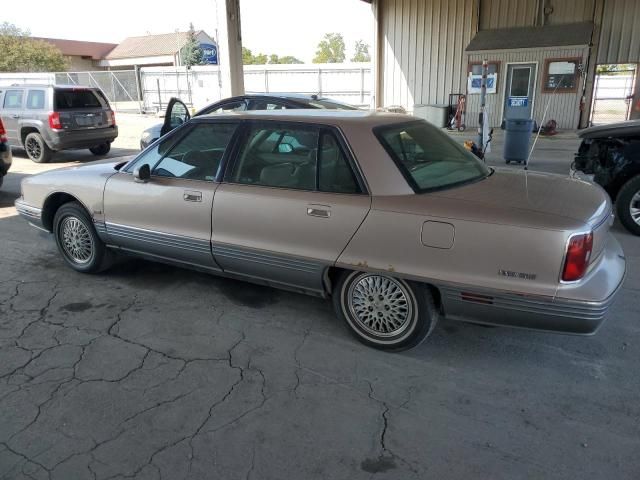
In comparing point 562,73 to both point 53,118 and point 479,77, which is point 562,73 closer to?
point 479,77

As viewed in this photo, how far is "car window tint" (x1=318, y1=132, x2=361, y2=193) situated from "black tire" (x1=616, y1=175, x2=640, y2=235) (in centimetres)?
424

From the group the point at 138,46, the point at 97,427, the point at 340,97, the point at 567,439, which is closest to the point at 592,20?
the point at 340,97

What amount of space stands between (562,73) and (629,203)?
493 inches

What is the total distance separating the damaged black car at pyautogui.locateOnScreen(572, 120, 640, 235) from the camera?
19.9 feet

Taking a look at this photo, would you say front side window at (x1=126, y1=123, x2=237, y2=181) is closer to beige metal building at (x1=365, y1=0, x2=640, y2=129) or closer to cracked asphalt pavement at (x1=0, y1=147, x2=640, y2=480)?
cracked asphalt pavement at (x1=0, y1=147, x2=640, y2=480)

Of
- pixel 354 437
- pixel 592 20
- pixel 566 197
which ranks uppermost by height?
pixel 592 20

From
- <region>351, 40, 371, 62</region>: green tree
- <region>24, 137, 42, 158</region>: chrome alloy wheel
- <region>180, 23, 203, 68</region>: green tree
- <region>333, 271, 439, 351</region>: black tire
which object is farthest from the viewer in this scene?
<region>351, 40, 371, 62</region>: green tree

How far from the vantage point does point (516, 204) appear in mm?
3098

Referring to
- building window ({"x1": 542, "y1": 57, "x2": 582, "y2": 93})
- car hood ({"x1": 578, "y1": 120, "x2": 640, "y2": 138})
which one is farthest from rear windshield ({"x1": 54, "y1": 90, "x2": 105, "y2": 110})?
building window ({"x1": 542, "y1": 57, "x2": 582, "y2": 93})

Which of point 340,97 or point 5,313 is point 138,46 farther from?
point 5,313

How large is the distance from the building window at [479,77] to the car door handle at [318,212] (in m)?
16.1

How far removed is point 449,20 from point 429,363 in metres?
18.0

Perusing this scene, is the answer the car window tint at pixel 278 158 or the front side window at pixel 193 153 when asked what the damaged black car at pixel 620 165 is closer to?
the car window tint at pixel 278 158

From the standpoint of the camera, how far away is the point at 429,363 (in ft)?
11.2
